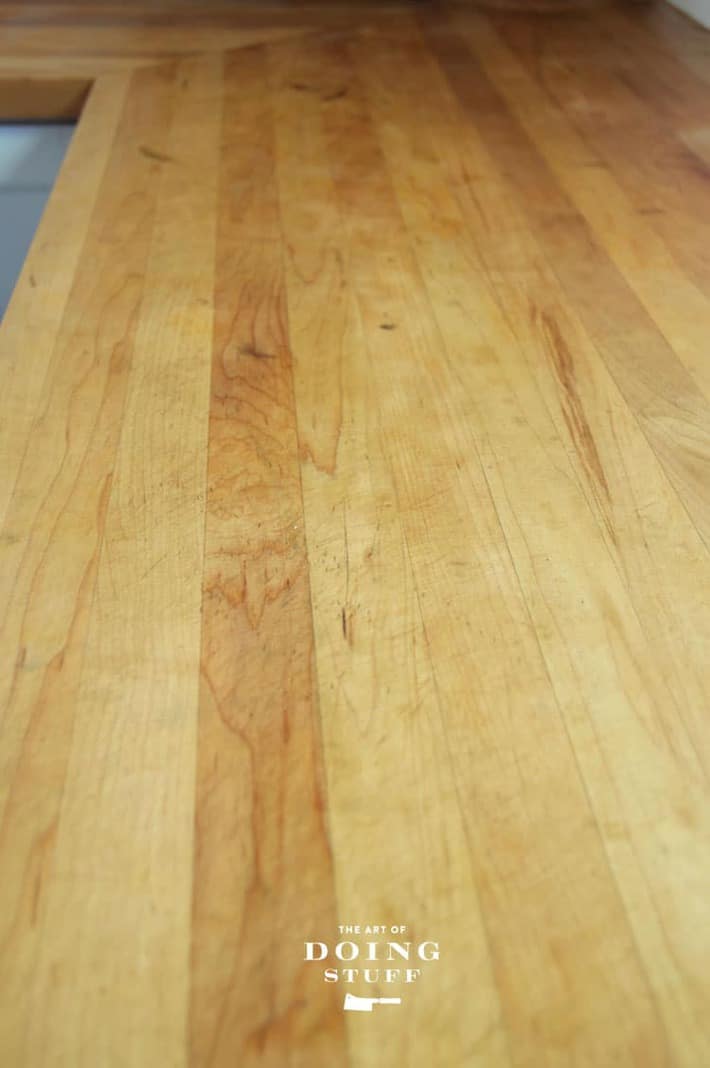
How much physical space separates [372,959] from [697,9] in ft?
9.81

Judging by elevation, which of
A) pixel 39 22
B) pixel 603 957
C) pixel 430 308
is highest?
pixel 39 22

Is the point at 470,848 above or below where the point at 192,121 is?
below

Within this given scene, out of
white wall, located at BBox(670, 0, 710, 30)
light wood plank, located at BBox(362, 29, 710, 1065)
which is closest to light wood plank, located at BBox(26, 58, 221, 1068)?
light wood plank, located at BBox(362, 29, 710, 1065)

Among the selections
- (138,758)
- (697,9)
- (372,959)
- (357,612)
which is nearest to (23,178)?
(697,9)

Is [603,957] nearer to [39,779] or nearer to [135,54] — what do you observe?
[39,779]

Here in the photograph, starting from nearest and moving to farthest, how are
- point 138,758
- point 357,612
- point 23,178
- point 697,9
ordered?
point 138,758, point 357,612, point 23,178, point 697,9

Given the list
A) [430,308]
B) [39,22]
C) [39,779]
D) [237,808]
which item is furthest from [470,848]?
[39,22]

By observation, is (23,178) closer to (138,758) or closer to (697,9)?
(697,9)

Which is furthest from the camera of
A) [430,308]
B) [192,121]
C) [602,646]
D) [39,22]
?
[39,22]

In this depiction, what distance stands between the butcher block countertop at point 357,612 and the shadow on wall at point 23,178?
1.91 ft

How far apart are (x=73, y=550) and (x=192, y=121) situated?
1427 mm

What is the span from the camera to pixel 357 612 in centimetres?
114

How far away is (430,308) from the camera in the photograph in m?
1.70

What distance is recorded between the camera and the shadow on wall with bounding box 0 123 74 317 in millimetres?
2719
